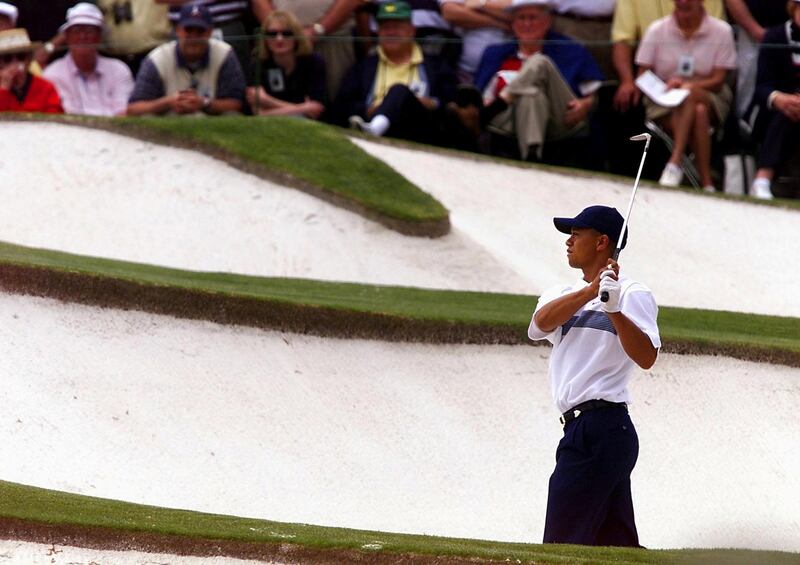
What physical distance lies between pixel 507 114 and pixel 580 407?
34.9 feet

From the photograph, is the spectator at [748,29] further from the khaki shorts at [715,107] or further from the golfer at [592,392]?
the golfer at [592,392]

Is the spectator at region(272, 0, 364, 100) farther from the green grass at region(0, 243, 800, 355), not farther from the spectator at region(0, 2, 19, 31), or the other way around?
the green grass at region(0, 243, 800, 355)

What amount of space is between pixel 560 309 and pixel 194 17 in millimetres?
10239

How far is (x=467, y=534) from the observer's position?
1003cm

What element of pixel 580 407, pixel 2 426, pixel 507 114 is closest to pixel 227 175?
pixel 507 114

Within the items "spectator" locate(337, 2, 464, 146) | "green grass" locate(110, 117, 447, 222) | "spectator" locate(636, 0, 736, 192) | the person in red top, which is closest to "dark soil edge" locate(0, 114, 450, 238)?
"green grass" locate(110, 117, 447, 222)

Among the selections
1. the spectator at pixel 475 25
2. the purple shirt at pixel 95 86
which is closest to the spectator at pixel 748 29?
the spectator at pixel 475 25

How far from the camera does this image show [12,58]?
56.0 feet

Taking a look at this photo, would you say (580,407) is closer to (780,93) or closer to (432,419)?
(432,419)

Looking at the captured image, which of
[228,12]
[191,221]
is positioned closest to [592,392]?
[191,221]

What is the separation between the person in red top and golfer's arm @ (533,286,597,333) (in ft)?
34.9

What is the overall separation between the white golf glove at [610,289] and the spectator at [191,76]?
34.3 feet

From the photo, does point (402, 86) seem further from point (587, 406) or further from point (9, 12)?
point (587, 406)

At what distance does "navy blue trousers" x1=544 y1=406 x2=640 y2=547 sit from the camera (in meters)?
7.58
